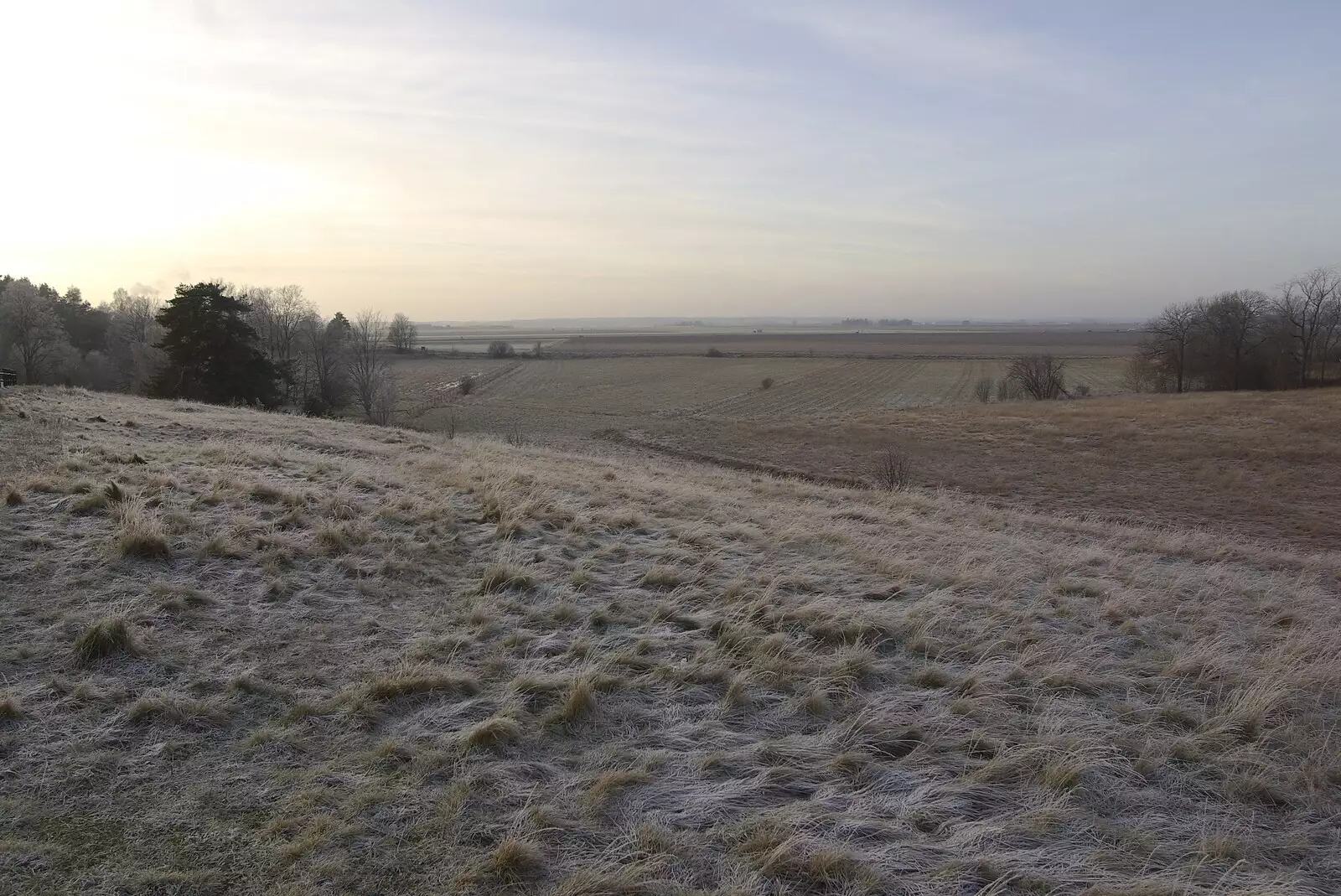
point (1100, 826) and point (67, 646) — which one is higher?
point (67, 646)

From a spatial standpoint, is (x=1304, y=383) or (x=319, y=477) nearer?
(x=319, y=477)

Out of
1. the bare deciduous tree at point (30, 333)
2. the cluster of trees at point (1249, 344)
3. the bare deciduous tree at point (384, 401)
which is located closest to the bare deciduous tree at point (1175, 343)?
the cluster of trees at point (1249, 344)

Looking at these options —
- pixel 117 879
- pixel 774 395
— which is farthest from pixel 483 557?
pixel 774 395

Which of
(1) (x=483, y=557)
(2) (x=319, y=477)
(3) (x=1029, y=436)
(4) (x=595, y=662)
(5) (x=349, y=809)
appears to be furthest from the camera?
(3) (x=1029, y=436)

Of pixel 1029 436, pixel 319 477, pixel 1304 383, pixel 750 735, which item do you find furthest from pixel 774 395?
pixel 750 735

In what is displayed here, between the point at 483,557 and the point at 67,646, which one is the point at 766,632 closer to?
the point at 483,557

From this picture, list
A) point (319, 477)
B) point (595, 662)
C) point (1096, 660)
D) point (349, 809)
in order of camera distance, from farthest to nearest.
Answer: point (319, 477) → point (1096, 660) → point (595, 662) → point (349, 809)

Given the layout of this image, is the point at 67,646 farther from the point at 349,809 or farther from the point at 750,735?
the point at 750,735

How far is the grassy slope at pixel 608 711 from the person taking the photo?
3275 millimetres

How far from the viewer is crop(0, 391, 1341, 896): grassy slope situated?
328cm

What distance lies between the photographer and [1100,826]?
3.64m

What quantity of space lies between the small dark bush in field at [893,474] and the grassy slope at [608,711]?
16466mm

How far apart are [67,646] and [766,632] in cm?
486

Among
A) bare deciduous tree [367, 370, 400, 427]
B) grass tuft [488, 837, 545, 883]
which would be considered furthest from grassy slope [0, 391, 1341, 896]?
bare deciduous tree [367, 370, 400, 427]
